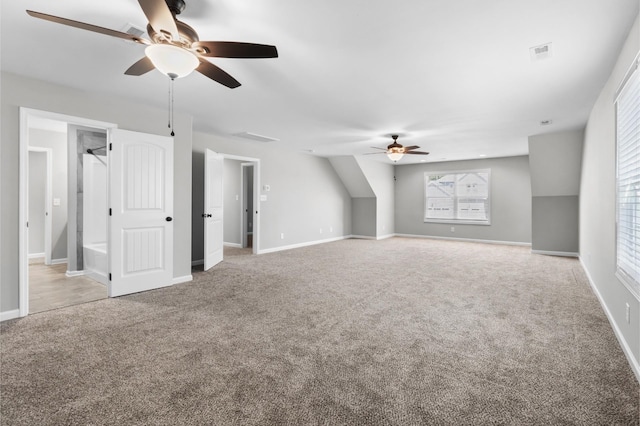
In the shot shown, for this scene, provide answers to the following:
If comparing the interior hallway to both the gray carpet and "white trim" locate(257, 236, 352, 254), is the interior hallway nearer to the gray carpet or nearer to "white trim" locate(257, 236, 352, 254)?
the gray carpet

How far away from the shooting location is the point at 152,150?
4211 mm

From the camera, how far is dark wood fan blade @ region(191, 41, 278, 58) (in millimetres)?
1927

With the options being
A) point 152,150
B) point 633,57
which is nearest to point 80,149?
point 152,150

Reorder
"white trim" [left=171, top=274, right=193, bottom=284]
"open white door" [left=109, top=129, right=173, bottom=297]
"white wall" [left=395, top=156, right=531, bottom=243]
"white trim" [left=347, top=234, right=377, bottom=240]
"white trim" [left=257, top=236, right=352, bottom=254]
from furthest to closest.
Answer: "white trim" [left=347, top=234, right=377, bottom=240], "white wall" [left=395, top=156, right=531, bottom=243], "white trim" [left=257, top=236, right=352, bottom=254], "white trim" [left=171, top=274, right=193, bottom=284], "open white door" [left=109, top=129, right=173, bottom=297]

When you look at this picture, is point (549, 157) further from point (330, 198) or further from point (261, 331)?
point (261, 331)

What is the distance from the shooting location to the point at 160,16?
67.2 inches

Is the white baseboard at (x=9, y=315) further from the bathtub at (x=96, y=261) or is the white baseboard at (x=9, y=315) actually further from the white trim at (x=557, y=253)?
the white trim at (x=557, y=253)

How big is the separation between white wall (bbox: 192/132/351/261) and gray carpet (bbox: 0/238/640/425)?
2.91m

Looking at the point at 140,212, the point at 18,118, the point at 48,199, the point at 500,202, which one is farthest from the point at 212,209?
the point at 500,202

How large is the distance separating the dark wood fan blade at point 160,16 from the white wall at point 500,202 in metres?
9.07

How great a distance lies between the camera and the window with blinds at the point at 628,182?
2271 millimetres

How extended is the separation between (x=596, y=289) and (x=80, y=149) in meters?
7.86

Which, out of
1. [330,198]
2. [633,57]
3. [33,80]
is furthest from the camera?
[330,198]

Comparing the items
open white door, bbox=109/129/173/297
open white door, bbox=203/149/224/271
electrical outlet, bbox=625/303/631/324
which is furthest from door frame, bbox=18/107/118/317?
electrical outlet, bbox=625/303/631/324
